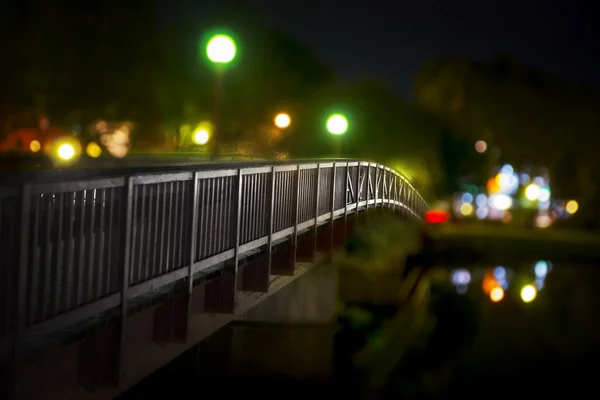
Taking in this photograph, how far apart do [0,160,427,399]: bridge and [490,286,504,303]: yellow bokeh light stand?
24.8 m

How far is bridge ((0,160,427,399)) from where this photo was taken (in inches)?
273

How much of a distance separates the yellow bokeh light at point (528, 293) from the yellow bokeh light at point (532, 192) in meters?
52.6

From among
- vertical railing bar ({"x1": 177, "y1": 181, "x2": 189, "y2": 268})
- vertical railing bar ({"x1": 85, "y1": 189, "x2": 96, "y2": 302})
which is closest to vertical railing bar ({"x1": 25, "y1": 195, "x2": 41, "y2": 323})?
vertical railing bar ({"x1": 85, "y1": 189, "x2": 96, "y2": 302})

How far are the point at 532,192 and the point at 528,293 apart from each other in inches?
2209

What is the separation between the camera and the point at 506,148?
75500mm

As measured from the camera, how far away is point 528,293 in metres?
41.3

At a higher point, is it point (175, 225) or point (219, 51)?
point (219, 51)

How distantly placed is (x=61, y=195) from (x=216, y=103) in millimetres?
12873

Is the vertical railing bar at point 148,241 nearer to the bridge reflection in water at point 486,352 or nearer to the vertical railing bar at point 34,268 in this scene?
the vertical railing bar at point 34,268

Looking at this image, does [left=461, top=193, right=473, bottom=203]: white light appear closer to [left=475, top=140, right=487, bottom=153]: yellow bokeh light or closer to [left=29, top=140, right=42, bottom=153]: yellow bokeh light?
[left=475, top=140, right=487, bottom=153]: yellow bokeh light

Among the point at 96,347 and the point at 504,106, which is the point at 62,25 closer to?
the point at 96,347

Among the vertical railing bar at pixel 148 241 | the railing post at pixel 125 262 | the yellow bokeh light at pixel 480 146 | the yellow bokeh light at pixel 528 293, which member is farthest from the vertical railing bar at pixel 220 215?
the yellow bokeh light at pixel 480 146

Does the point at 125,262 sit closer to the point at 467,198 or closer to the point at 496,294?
the point at 496,294

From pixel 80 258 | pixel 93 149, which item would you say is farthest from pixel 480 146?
pixel 80 258
